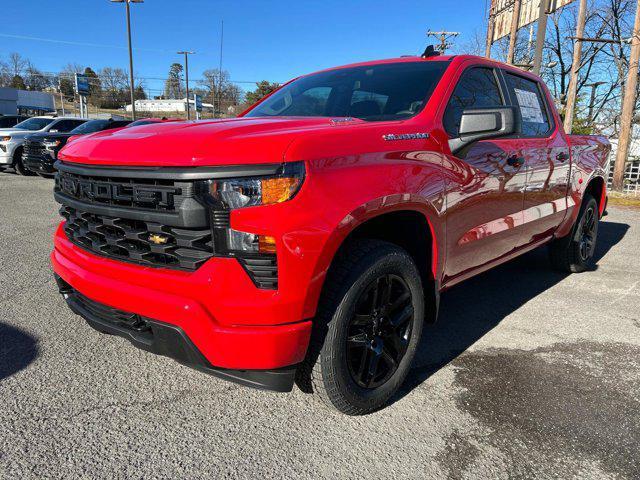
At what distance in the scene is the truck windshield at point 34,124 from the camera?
16.2 m

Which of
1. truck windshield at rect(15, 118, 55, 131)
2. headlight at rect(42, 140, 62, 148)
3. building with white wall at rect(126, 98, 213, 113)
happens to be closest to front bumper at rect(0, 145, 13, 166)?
headlight at rect(42, 140, 62, 148)

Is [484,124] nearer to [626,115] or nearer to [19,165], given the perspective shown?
[626,115]

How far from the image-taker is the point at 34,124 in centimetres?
1656

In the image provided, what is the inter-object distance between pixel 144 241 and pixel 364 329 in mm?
1111

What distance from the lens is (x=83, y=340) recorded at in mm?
3162

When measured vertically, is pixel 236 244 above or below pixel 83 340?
above

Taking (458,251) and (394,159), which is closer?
(394,159)

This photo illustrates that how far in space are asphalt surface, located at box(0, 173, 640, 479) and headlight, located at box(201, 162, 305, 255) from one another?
0.94 metres

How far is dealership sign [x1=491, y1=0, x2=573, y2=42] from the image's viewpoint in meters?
19.1

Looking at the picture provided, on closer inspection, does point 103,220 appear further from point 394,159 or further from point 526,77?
point 526,77

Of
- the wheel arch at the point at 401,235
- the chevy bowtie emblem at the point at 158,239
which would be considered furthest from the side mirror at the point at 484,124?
the chevy bowtie emblem at the point at 158,239

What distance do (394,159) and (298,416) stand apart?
53.3 inches

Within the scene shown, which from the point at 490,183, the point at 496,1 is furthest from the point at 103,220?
the point at 496,1

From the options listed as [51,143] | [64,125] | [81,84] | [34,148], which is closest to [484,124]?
[51,143]
